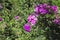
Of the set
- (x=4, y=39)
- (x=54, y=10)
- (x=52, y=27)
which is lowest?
(x=4, y=39)

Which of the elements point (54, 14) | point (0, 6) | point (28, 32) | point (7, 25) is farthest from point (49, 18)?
point (0, 6)

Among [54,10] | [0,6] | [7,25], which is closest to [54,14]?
[54,10]

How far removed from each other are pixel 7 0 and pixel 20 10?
17.8 inches

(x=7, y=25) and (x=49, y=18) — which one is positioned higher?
(x=49, y=18)

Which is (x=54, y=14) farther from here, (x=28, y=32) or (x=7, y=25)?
(x=7, y=25)

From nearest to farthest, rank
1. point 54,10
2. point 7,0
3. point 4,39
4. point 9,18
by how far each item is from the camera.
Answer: point 54,10
point 4,39
point 9,18
point 7,0

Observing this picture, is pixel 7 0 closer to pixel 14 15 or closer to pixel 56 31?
pixel 14 15

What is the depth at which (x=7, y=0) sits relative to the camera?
4266mm

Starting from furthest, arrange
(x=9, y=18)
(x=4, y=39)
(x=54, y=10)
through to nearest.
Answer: (x=9, y=18), (x=4, y=39), (x=54, y=10)

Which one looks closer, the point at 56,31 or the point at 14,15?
the point at 56,31

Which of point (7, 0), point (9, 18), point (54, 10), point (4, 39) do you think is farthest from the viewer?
point (7, 0)

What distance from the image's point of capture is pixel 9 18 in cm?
388

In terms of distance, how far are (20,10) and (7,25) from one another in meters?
0.43

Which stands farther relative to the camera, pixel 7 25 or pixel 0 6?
pixel 0 6
